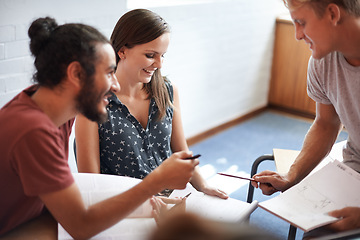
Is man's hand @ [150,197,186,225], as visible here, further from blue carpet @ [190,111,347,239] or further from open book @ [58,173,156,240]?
blue carpet @ [190,111,347,239]

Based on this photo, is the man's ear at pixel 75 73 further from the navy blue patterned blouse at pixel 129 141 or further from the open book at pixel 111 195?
the navy blue patterned blouse at pixel 129 141

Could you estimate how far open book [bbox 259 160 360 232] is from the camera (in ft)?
4.07

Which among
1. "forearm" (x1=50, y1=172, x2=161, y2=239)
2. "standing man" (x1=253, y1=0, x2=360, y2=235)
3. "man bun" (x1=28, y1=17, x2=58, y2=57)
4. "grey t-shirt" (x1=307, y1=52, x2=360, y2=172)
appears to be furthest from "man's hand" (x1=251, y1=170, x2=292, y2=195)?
"man bun" (x1=28, y1=17, x2=58, y2=57)

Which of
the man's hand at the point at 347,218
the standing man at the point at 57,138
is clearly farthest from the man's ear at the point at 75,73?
the man's hand at the point at 347,218

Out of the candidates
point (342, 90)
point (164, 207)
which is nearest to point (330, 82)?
point (342, 90)

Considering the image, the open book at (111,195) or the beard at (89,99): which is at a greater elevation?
the beard at (89,99)

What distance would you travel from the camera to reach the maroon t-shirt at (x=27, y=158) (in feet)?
3.38

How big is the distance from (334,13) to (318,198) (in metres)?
0.58

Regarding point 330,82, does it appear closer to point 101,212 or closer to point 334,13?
point 334,13

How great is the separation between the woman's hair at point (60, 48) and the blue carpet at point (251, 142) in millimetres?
1855

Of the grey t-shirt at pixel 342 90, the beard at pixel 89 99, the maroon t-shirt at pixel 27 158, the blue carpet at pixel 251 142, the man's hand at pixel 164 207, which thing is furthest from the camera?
the blue carpet at pixel 251 142

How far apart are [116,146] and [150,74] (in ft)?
1.07

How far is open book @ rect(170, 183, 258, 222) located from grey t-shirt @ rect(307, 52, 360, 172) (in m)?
0.47

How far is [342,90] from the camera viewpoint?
1504mm
